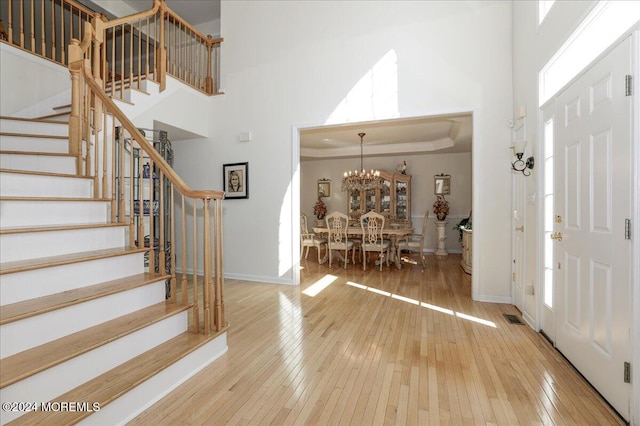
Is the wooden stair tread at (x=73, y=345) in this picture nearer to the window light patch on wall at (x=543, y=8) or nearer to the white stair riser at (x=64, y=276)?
the white stair riser at (x=64, y=276)

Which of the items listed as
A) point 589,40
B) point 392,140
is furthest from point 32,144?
point 392,140

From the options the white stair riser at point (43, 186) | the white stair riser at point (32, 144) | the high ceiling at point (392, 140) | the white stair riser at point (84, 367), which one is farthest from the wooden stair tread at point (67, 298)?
the high ceiling at point (392, 140)

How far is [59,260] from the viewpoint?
192 centimetres

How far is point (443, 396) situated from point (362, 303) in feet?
6.18

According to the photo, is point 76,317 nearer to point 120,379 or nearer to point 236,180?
point 120,379

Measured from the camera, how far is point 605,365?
1.86 m

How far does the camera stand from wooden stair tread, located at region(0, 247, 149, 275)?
67.0 inches

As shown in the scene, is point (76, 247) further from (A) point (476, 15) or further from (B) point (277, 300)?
(A) point (476, 15)

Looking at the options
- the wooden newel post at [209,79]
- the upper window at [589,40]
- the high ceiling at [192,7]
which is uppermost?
the high ceiling at [192,7]

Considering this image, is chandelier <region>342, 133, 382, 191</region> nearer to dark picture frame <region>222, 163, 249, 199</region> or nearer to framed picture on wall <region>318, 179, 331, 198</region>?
framed picture on wall <region>318, 179, 331, 198</region>

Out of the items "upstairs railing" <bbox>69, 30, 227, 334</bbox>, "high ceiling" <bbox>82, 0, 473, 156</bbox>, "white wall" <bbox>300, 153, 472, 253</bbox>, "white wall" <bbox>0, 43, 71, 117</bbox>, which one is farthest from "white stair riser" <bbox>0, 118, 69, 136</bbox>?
"white wall" <bbox>300, 153, 472, 253</bbox>

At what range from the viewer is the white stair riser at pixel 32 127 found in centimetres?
323

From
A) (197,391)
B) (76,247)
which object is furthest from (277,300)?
(76,247)

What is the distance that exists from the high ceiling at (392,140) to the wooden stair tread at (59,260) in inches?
160
